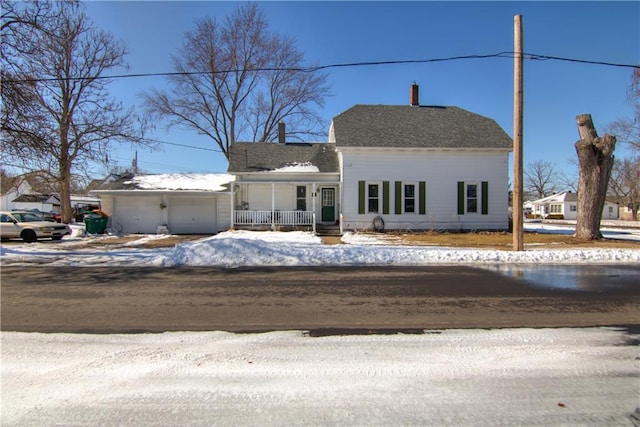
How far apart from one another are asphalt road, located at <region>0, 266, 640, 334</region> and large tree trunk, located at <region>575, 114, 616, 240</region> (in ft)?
28.3

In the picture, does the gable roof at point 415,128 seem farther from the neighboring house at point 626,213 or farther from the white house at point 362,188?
the neighboring house at point 626,213

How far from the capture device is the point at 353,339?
4492 millimetres

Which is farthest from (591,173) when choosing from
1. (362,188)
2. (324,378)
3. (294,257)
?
(324,378)

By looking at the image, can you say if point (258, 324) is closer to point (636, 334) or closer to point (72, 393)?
point (72, 393)

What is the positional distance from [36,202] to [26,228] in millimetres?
57631

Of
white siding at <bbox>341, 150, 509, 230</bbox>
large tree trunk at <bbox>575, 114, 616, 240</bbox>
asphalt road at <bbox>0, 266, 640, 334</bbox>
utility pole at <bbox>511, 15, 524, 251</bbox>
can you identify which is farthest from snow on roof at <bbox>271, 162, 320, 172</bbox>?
large tree trunk at <bbox>575, 114, 616, 240</bbox>

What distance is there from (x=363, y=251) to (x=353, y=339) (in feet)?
25.3

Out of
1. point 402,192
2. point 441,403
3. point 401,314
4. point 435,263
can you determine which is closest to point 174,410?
point 441,403

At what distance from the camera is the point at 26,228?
1748 centimetres

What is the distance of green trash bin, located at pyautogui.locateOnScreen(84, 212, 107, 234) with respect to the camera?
814 inches

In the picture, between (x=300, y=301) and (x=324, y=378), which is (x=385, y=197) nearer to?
(x=300, y=301)

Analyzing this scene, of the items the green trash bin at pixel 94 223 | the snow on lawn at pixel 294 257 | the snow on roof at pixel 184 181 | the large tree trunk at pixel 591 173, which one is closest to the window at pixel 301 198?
the snow on roof at pixel 184 181

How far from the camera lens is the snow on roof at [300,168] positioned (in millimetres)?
21672

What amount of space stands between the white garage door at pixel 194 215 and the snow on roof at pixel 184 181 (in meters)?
0.81
